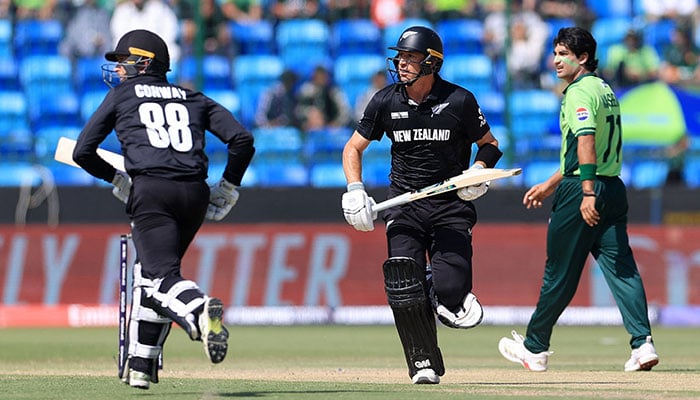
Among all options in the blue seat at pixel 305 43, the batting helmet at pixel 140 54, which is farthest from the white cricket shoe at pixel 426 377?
the blue seat at pixel 305 43

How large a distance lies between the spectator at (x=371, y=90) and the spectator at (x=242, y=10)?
6.61ft

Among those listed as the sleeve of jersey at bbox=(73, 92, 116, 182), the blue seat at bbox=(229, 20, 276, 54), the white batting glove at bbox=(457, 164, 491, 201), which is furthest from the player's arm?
the blue seat at bbox=(229, 20, 276, 54)

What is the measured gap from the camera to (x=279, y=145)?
1708cm

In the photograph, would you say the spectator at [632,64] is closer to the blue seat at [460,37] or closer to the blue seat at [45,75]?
the blue seat at [460,37]

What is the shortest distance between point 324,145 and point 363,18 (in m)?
2.53

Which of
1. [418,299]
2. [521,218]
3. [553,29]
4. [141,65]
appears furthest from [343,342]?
[553,29]

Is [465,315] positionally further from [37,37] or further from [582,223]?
[37,37]

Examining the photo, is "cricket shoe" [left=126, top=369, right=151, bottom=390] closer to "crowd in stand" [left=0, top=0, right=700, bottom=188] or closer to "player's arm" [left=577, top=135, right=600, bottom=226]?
"player's arm" [left=577, top=135, right=600, bottom=226]

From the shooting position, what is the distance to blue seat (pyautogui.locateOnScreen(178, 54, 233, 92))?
1788cm

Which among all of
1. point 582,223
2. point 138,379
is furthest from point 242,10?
point 138,379

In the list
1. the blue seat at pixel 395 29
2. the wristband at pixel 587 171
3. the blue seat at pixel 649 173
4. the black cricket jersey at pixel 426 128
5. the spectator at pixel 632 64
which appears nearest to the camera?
the black cricket jersey at pixel 426 128

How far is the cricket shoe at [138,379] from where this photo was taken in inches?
302

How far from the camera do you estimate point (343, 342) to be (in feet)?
44.3

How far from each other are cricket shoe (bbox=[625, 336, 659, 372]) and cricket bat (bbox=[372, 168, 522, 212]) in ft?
5.66
